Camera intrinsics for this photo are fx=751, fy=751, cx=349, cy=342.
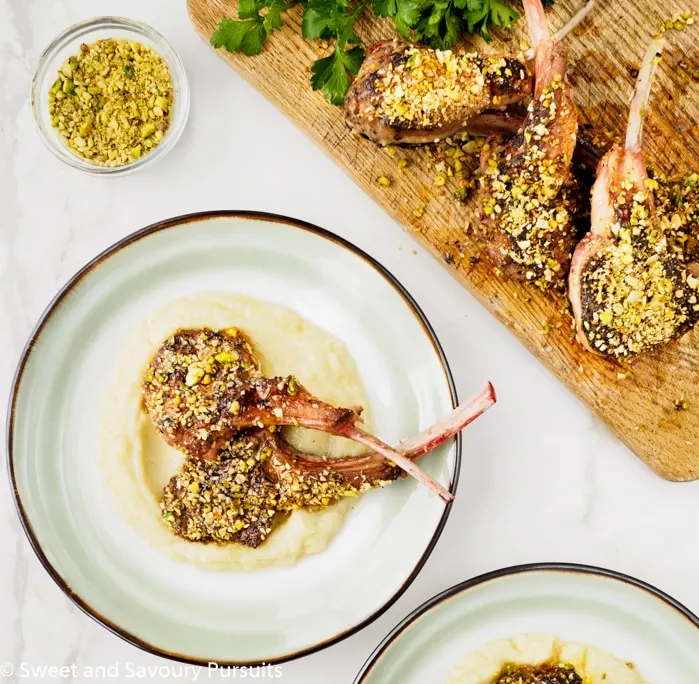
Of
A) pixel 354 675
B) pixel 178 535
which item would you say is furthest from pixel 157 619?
pixel 354 675

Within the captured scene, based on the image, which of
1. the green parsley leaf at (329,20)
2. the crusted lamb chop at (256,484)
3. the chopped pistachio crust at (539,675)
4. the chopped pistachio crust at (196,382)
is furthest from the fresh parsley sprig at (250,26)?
the chopped pistachio crust at (539,675)

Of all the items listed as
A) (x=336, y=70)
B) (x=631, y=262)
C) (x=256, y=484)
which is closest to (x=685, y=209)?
(x=631, y=262)

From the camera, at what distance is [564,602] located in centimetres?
261

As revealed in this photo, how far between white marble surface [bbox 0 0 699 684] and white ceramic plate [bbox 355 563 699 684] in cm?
21

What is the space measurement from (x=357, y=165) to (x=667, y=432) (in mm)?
1454

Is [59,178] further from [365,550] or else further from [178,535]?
[365,550]

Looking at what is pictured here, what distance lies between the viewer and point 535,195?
2.44 metres

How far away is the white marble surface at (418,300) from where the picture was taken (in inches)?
109

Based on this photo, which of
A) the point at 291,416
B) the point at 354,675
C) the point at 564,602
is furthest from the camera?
the point at 354,675

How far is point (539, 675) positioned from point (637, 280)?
1.39 meters

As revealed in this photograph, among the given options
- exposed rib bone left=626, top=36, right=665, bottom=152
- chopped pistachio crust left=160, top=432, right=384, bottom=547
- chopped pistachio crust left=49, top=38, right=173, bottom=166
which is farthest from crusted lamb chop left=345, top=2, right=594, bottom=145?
chopped pistachio crust left=160, top=432, right=384, bottom=547

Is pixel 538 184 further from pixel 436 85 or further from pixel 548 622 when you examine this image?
pixel 548 622

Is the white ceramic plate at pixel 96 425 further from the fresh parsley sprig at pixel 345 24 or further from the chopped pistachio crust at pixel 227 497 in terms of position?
the fresh parsley sprig at pixel 345 24

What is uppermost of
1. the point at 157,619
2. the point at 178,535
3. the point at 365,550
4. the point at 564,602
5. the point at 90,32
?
the point at 90,32
